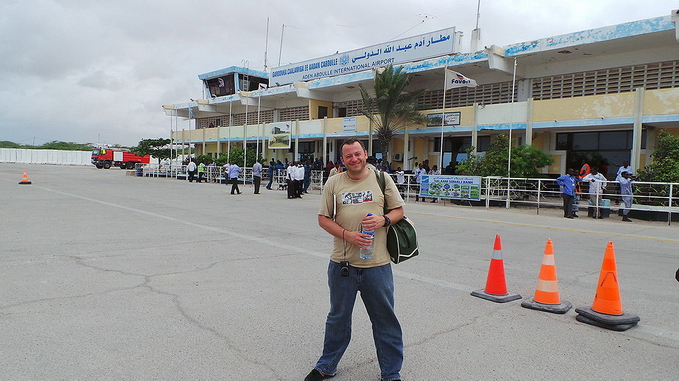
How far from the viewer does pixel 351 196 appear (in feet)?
10.8

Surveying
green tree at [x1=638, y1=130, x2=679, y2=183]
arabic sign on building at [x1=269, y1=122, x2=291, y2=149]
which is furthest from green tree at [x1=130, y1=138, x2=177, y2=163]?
green tree at [x1=638, y1=130, x2=679, y2=183]

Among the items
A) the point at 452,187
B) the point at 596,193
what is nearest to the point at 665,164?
the point at 596,193

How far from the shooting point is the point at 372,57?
101 feet

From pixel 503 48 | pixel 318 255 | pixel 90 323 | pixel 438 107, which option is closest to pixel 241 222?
pixel 318 255

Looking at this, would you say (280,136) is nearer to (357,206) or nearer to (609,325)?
(609,325)

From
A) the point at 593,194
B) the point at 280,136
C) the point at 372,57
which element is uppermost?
the point at 372,57

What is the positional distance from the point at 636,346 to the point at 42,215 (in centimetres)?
1293

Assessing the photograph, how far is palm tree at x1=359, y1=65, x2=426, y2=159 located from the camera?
26.1m

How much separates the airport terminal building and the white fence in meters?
59.8

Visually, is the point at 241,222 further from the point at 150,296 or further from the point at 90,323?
the point at 90,323

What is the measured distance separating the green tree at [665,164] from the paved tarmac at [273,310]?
583 centimetres

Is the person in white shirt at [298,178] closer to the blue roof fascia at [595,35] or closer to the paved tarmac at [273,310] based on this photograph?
the paved tarmac at [273,310]

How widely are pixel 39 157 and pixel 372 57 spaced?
73.5m

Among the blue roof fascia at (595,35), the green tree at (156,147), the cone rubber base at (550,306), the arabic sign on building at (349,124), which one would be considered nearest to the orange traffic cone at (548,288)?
the cone rubber base at (550,306)
